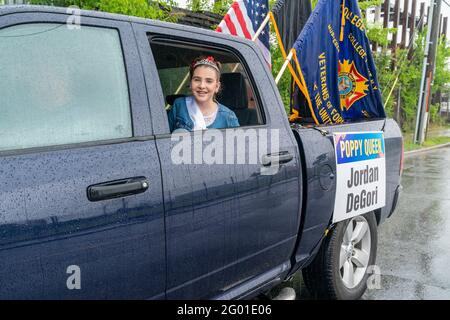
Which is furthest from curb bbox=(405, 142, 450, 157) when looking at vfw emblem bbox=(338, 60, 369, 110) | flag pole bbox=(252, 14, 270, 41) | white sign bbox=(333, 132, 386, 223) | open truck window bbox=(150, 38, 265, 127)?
open truck window bbox=(150, 38, 265, 127)

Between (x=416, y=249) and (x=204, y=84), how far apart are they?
3126 millimetres

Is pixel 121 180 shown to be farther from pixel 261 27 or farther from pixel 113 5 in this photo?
pixel 261 27

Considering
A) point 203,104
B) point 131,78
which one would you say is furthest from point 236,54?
point 131,78

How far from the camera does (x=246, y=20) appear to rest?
5676 mm

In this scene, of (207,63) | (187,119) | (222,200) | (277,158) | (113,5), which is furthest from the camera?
(113,5)

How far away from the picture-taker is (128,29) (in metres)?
1.98

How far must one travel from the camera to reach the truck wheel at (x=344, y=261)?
3.08 meters

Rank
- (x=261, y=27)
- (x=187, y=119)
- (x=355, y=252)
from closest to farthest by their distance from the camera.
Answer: (x=187, y=119) < (x=355, y=252) < (x=261, y=27)

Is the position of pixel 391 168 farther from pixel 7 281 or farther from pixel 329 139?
pixel 7 281

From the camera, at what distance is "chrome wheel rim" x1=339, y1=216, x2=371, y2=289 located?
3260mm

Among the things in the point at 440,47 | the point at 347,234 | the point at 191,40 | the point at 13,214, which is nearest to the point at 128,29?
the point at 191,40

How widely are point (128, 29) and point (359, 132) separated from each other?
77.4 inches

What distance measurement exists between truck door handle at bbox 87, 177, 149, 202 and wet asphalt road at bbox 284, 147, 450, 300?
2.07m

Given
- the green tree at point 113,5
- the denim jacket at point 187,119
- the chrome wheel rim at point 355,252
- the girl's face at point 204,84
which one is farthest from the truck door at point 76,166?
the green tree at point 113,5
